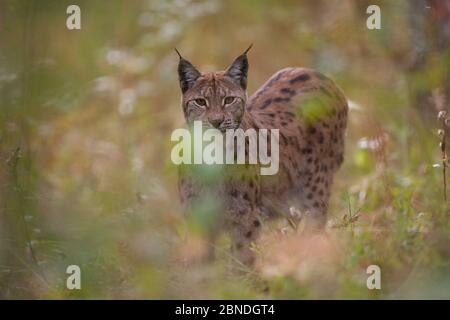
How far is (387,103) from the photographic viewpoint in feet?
30.1

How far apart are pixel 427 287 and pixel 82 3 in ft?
15.4

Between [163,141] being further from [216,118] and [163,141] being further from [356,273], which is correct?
[356,273]

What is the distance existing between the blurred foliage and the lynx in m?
0.20

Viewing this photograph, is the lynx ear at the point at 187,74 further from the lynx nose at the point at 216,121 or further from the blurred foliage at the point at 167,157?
the blurred foliage at the point at 167,157

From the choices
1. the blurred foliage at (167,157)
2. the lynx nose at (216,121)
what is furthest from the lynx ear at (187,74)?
the blurred foliage at (167,157)

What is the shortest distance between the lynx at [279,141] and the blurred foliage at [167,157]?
0.20m

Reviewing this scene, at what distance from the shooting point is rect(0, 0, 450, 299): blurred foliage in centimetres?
699

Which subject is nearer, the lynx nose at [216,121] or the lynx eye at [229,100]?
the lynx nose at [216,121]

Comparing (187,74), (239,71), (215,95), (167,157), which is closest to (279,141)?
(239,71)

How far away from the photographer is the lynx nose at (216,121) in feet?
25.6

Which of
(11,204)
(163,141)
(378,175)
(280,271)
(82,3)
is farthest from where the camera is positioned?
(163,141)

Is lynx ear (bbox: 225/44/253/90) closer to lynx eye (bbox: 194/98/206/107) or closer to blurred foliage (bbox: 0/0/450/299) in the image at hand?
lynx eye (bbox: 194/98/206/107)

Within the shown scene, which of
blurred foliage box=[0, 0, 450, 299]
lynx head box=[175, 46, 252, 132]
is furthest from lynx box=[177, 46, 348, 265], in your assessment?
blurred foliage box=[0, 0, 450, 299]
